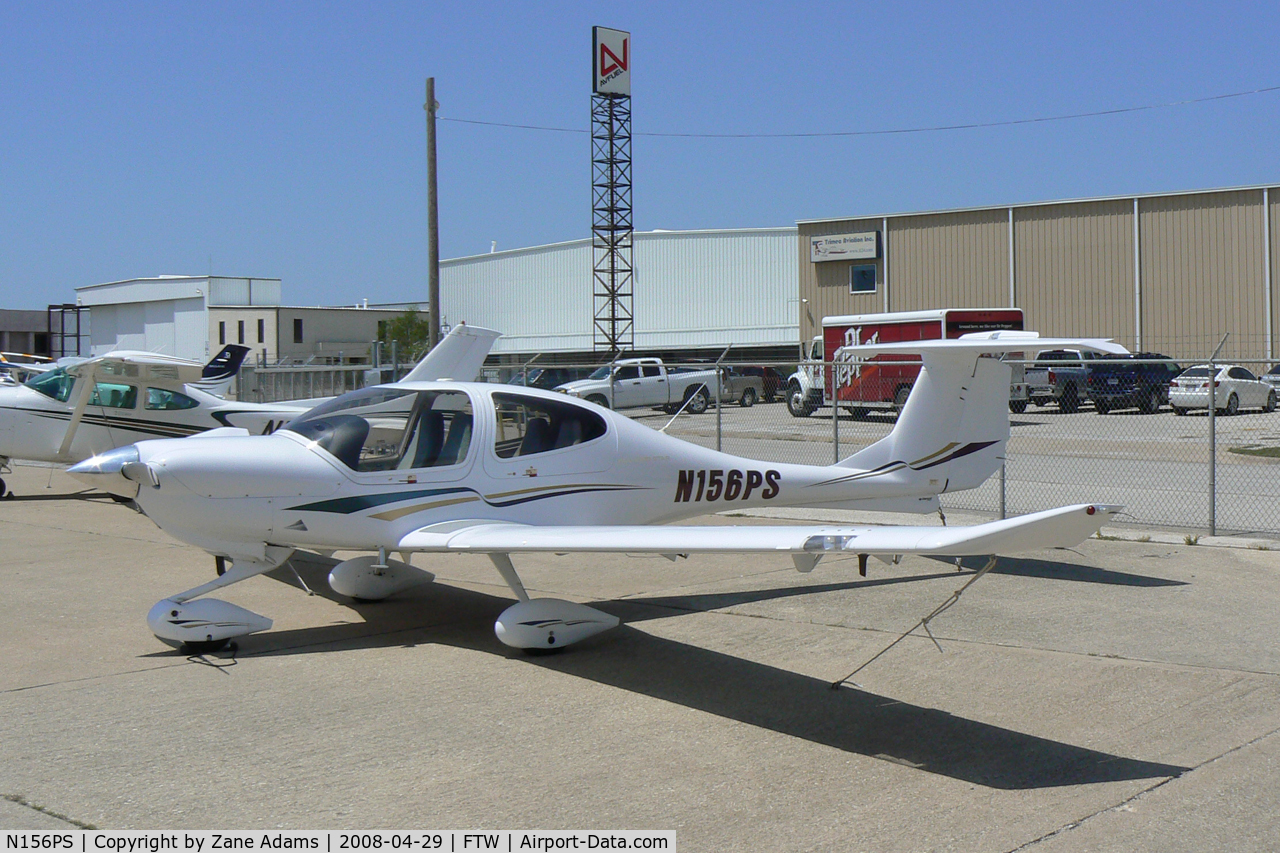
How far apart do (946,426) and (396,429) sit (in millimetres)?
4343

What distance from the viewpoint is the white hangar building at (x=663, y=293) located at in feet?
179

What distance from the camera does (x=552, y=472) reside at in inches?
303

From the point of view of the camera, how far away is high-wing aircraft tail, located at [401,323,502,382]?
11.7 metres

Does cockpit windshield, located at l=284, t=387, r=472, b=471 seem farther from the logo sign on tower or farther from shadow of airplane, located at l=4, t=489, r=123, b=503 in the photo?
the logo sign on tower

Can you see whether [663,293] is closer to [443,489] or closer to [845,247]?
[845,247]

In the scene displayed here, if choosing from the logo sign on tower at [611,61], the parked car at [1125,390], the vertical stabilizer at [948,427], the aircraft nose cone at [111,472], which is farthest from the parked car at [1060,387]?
the logo sign on tower at [611,61]

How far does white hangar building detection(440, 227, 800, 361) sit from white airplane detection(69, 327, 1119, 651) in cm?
4320

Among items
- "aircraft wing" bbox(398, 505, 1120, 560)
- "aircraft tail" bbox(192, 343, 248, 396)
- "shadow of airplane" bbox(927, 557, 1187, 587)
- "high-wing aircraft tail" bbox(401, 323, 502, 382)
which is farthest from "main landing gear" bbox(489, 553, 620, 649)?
"aircraft tail" bbox(192, 343, 248, 396)

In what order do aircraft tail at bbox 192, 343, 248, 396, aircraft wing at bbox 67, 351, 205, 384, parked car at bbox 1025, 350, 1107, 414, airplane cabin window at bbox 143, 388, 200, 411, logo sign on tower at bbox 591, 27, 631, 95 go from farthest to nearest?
logo sign on tower at bbox 591, 27, 631, 95
parked car at bbox 1025, 350, 1107, 414
aircraft tail at bbox 192, 343, 248, 396
airplane cabin window at bbox 143, 388, 200, 411
aircraft wing at bbox 67, 351, 205, 384

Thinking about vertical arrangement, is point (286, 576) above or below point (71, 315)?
below

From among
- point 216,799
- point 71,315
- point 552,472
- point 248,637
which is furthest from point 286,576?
point 71,315

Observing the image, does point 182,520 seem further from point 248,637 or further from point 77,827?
point 77,827

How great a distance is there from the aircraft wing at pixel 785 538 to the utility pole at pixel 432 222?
480 inches

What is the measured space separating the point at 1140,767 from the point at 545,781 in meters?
2.62
